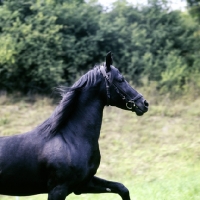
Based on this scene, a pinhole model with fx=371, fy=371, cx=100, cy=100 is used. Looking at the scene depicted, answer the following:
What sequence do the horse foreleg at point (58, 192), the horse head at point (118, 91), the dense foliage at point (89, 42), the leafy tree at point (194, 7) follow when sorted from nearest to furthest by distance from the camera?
the horse foreleg at point (58, 192), the horse head at point (118, 91), the dense foliage at point (89, 42), the leafy tree at point (194, 7)

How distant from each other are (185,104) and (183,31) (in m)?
5.07

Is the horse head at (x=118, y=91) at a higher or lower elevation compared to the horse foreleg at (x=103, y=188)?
higher

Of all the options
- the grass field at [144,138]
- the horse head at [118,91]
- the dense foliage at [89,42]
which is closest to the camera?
the horse head at [118,91]

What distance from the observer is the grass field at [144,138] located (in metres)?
9.98

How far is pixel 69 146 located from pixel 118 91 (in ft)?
3.06

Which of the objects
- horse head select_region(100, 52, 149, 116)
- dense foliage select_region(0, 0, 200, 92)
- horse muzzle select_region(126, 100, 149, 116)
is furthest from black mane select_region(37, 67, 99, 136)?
dense foliage select_region(0, 0, 200, 92)

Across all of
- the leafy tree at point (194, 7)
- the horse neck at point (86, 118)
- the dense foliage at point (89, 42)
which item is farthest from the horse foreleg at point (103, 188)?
the leafy tree at point (194, 7)

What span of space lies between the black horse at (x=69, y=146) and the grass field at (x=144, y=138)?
337 cm

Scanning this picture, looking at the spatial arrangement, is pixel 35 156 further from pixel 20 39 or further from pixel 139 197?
pixel 20 39

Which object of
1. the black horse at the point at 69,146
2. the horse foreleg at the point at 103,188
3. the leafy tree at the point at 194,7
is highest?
the leafy tree at the point at 194,7

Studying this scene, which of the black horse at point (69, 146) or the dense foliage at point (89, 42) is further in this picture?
the dense foliage at point (89, 42)

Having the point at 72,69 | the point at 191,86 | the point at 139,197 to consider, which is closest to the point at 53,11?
the point at 72,69

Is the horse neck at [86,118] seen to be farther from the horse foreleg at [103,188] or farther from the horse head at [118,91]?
the horse foreleg at [103,188]

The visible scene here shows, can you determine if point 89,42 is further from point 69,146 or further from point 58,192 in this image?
point 58,192
